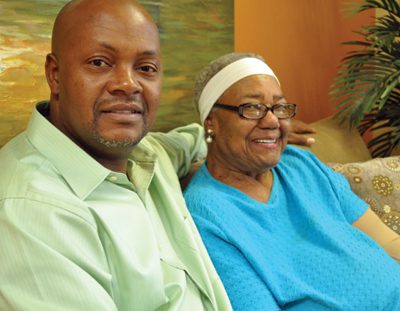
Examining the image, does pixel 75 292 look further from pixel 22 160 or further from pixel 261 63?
pixel 261 63

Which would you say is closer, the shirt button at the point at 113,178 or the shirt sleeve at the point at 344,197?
the shirt button at the point at 113,178

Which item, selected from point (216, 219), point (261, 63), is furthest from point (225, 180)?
point (261, 63)

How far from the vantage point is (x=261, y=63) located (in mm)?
1887

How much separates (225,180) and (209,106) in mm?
248

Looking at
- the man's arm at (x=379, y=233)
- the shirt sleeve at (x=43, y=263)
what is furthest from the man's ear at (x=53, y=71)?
the man's arm at (x=379, y=233)

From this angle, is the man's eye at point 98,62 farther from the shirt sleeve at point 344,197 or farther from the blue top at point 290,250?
the shirt sleeve at point 344,197

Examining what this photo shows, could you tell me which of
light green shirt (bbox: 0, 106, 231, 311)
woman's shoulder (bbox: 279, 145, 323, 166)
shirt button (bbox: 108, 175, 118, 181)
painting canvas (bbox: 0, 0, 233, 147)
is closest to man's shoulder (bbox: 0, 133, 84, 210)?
light green shirt (bbox: 0, 106, 231, 311)

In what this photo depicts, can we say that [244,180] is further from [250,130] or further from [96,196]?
[96,196]

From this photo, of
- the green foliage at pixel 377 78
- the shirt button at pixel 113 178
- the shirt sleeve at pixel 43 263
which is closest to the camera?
the shirt sleeve at pixel 43 263

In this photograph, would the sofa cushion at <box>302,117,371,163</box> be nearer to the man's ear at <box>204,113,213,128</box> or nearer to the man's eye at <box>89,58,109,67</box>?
the man's ear at <box>204,113,213,128</box>

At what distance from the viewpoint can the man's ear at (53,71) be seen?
4.42 feet

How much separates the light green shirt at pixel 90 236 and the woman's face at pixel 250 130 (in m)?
0.32

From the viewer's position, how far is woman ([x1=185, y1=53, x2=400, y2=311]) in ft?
5.39

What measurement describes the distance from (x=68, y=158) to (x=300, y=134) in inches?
55.7
